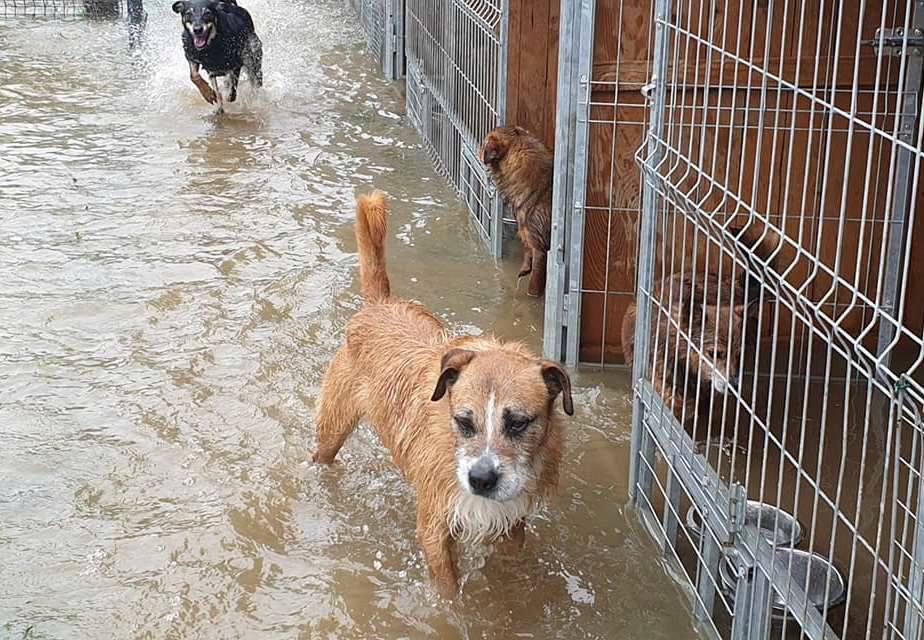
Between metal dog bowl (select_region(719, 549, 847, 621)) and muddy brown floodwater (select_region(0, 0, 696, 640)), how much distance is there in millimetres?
245

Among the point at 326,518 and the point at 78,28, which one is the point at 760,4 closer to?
the point at 326,518

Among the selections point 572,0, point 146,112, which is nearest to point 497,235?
point 572,0

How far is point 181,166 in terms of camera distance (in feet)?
30.3

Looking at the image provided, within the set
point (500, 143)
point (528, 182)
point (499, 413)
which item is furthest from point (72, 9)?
point (499, 413)

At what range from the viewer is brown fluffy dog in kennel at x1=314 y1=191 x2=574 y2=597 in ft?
12.1

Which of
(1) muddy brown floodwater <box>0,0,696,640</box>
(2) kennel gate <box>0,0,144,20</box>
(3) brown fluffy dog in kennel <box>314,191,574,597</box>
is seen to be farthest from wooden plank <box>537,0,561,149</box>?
(2) kennel gate <box>0,0,144,20</box>

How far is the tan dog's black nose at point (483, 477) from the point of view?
11.9 feet

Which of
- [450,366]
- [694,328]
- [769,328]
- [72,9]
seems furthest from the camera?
[72,9]

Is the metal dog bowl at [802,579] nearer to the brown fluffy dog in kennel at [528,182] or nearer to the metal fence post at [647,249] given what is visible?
the metal fence post at [647,249]

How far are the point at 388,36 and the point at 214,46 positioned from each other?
1.99 meters

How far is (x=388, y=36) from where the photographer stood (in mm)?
12227

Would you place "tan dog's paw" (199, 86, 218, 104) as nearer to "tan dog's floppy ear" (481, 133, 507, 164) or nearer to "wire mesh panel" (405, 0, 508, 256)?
"wire mesh panel" (405, 0, 508, 256)

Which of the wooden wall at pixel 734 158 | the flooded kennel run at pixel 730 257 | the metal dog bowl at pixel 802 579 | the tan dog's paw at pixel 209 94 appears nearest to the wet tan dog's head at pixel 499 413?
the flooded kennel run at pixel 730 257

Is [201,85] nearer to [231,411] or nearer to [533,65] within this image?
[533,65]
